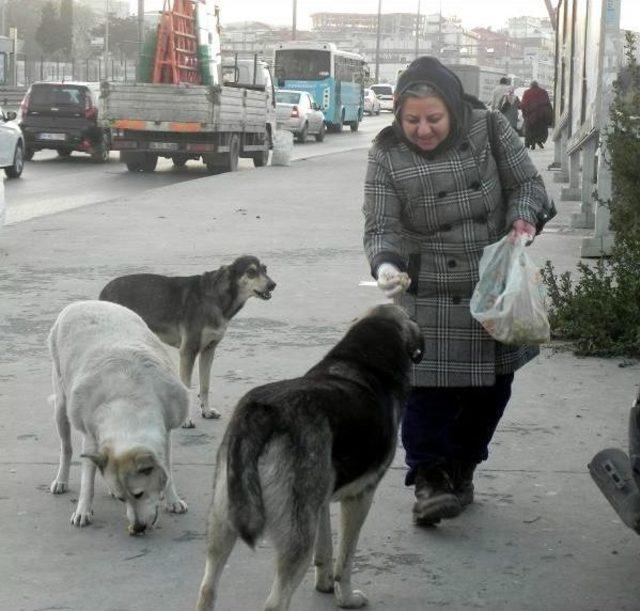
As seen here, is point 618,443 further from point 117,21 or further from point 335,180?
point 117,21

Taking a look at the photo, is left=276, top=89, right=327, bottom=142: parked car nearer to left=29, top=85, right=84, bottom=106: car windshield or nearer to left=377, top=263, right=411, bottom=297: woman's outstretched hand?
left=29, top=85, right=84, bottom=106: car windshield

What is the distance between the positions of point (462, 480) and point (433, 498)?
0.97 feet

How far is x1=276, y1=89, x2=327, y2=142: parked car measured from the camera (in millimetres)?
39312

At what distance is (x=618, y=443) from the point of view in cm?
629

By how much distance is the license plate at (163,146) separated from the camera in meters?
25.6

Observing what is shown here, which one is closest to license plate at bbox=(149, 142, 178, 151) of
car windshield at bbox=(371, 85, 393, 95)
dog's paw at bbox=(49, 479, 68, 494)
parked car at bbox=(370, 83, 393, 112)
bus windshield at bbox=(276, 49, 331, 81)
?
dog's paw at bbox=(49, 479, 68, 494)

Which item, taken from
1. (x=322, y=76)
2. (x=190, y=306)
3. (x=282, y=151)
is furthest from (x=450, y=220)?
(x=322, y=76)

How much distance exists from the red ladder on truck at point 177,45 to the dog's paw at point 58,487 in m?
24.0

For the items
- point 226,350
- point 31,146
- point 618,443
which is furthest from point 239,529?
point 31,146

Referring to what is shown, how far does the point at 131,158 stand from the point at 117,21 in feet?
221

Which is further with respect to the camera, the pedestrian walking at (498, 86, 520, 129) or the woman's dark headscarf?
the pedestrian walking at (498, 86, 520, 129)

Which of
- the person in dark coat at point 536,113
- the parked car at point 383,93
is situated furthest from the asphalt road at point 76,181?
the parked car at point 383,93

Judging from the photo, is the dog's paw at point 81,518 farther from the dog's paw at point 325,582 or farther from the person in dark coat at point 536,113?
the person in dark coat at point 536,113

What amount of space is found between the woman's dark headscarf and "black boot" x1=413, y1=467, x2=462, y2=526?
4.15 ft
